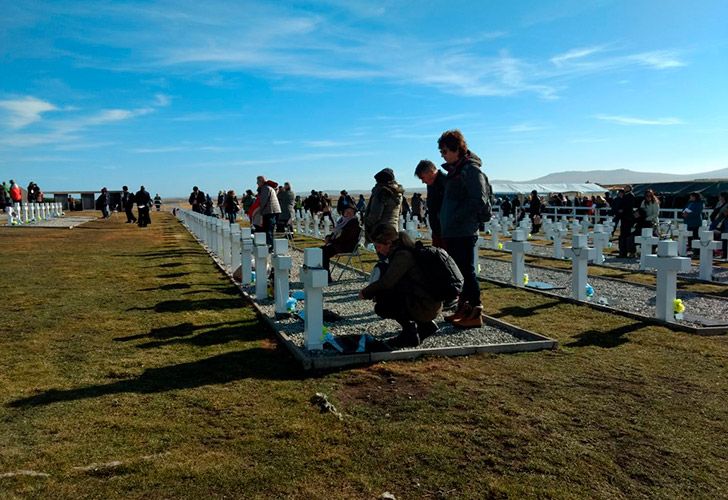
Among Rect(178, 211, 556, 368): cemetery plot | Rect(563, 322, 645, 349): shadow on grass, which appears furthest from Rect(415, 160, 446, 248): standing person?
Rect(563, 322, 645, 349): shadow on grass

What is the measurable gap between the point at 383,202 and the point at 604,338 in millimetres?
3273

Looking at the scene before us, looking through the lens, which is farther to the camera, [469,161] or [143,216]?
[143,216]

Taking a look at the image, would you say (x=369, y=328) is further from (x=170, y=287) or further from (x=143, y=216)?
(x=143, y=216)

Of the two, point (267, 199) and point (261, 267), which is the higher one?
point (267, 199)

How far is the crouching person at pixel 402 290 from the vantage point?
221 inches

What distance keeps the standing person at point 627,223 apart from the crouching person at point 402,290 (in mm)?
11569

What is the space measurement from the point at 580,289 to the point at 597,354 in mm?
3118

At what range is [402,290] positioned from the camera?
5.72 metres

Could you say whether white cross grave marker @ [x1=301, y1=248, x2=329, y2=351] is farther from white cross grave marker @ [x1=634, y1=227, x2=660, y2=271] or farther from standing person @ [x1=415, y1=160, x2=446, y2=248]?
white cross grave marker @ [x1=634, y1=227, x2=660, y2=271]

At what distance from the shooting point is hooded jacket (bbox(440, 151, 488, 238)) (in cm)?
652

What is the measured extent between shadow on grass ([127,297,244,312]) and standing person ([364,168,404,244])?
219cm

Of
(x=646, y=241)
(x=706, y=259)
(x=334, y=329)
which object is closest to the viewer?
(x=334, y=329)

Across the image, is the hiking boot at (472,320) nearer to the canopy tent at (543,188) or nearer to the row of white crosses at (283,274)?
the row of white crosses at (283,274)

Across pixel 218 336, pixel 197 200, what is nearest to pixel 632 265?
pixel 218 336
